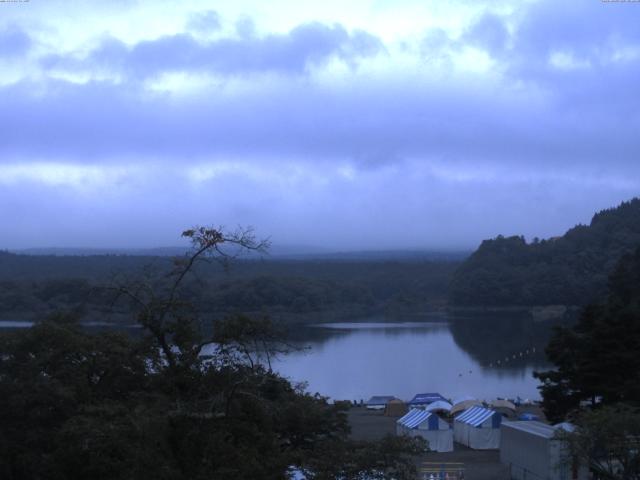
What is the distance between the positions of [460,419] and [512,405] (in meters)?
3.54

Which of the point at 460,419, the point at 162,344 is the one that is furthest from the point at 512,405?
the point at 162,344

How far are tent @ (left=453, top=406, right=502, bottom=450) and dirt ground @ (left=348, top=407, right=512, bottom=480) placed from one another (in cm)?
16

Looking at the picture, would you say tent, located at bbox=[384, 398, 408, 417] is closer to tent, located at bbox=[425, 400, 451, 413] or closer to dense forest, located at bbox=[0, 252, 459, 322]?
tent, located at bbox=[425, 400, 451, 413]

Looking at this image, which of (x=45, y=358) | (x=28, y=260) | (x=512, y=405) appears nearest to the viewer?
(x=45, y=358)

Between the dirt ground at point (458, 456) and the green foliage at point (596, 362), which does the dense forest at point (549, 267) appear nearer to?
the dirt ground at point (458, 456)

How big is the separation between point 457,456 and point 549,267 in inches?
1764

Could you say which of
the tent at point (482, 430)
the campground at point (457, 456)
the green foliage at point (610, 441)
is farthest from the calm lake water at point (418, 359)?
the green foliage at point (610, 441)

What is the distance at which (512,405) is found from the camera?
17.5 metres

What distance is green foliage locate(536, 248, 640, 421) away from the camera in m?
11.5

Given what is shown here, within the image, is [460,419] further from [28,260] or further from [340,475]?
[28,260]

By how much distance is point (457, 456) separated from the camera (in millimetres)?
12945

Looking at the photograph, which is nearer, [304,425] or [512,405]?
[304,425]

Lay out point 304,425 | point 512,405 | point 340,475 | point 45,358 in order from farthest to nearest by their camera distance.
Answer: point 512,405, point 304,425, point 45,358, point 340,475

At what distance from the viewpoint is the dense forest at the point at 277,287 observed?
127ft
